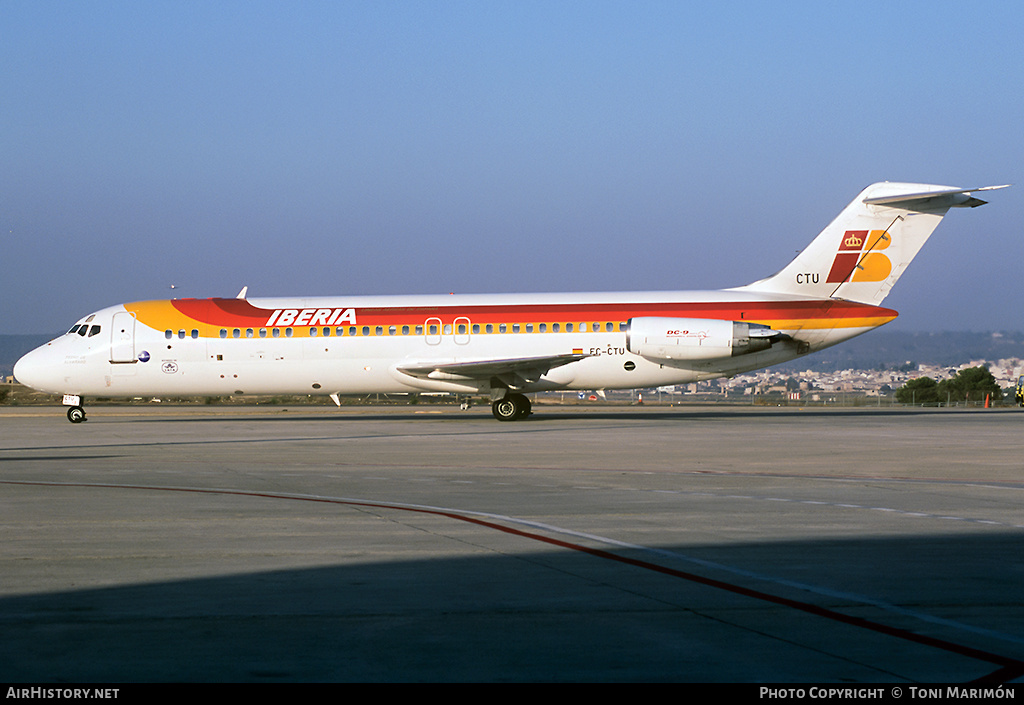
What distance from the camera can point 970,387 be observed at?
2680 inches

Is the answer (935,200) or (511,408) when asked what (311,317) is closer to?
(511,408)

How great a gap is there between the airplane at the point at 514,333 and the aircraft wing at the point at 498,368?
46 mm

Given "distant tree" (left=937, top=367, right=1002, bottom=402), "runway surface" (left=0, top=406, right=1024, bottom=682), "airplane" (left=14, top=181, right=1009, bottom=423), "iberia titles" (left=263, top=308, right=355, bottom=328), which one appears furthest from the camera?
"distant tree" (left=937, top=367, right=1002, bottom=402)

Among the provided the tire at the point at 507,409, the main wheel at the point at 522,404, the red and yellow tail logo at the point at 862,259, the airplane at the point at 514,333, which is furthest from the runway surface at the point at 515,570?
the red and yellow tail logo at the point at 862,259

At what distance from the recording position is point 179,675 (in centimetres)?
472

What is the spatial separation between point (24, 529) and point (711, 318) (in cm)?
2399

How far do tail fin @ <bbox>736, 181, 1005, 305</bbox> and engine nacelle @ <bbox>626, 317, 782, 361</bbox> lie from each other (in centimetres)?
262

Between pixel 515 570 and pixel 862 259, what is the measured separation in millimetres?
26376

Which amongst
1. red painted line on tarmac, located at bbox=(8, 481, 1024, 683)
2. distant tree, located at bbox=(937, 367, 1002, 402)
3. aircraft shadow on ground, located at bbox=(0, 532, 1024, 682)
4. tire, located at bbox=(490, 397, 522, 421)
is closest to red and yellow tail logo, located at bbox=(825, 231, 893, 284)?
tire, located at bbox=(490, 397, 522, 421)

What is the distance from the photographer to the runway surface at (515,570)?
16.4ft

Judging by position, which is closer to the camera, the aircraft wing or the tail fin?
the aircraft wing

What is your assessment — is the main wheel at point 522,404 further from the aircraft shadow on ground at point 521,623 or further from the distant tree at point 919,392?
the distant tree at point 919,392

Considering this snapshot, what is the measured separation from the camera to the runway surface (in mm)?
5008

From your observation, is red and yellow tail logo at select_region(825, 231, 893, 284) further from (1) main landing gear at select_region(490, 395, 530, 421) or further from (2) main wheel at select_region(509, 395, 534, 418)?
(1) main landing gear at select_region(490, 395, 530, 421)
